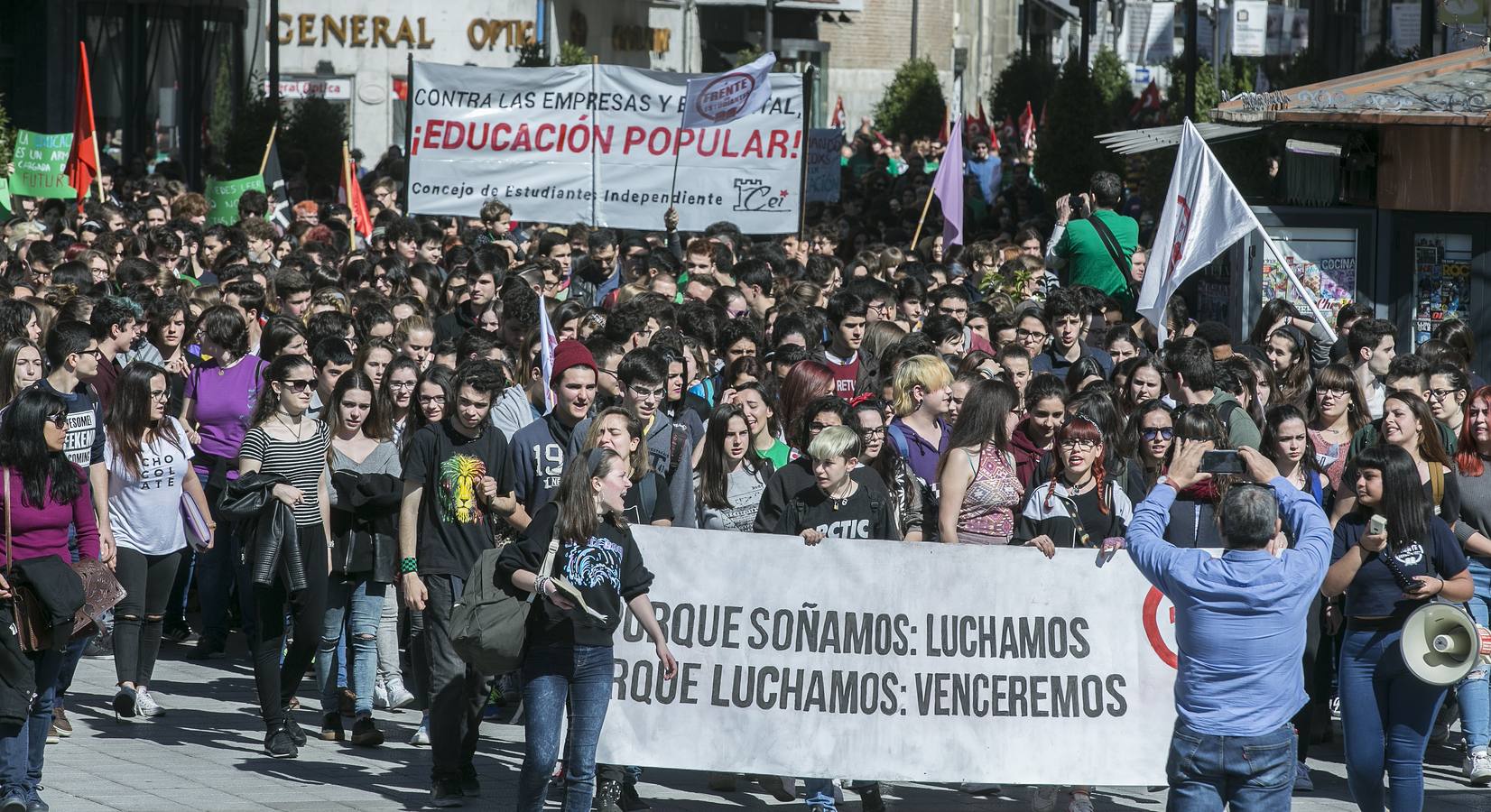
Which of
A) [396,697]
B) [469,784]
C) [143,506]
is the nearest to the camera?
[469,784]

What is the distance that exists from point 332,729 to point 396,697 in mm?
640

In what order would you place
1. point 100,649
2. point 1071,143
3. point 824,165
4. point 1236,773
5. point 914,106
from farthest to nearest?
1. point 914,106
2. point 1071,143
3. point 824,165
4. point 100,649
5. point 1236,773

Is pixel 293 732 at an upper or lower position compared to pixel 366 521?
lower

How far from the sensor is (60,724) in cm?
930

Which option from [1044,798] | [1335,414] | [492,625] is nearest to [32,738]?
[492,625]

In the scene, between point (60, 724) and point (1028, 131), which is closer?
point (60, 724)

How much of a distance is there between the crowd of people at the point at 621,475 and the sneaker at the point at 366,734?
0.06ft

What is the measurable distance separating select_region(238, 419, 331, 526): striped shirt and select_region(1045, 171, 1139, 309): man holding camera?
23.1 ft

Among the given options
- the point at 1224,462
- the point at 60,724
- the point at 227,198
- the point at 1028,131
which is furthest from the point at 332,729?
the point at 1028,131

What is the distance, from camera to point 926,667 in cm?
805

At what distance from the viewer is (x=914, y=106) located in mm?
45219

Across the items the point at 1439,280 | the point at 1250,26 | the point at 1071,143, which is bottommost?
the point at 1439,280

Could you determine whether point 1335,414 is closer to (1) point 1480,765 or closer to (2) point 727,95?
(1) point 1480,765

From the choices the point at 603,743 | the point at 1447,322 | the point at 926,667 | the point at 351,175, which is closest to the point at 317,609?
the point at 603,743
